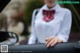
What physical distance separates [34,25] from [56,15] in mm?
274

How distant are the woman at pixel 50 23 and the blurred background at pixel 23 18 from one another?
119mm

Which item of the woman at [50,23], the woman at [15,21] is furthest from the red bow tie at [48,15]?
the woman at [15,21]

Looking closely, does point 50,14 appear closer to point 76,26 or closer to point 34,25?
point 34,25

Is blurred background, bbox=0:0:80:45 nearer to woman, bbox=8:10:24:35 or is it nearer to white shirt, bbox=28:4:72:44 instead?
woman, bbox=8:10:24:35

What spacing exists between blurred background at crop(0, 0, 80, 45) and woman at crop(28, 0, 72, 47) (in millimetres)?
119

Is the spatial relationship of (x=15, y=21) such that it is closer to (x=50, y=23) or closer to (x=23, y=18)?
(x=23, y=18)

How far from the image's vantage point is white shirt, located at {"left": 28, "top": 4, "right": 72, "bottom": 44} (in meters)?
2.69

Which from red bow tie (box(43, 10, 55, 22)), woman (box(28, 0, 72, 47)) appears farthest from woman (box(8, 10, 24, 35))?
red bow tie (box(43, 10, 55, 22))

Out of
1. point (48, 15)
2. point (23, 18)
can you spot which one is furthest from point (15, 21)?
point (48, 15)

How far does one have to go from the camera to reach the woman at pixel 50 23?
2.69 metres

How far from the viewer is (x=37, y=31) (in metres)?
2.81

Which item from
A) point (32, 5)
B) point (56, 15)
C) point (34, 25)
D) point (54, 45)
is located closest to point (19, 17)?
point (32, 5)

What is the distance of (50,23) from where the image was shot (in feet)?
8.84

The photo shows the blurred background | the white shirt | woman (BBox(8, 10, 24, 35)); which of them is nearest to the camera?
the white shirt
